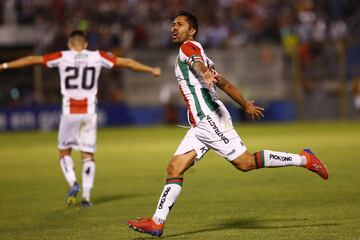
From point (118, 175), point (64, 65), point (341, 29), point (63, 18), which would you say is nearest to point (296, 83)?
point (341, 29)

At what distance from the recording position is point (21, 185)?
15.1 m

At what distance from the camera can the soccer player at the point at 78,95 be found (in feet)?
41.4

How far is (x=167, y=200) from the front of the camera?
9055 mm

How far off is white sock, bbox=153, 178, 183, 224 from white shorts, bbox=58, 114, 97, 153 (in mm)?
3750

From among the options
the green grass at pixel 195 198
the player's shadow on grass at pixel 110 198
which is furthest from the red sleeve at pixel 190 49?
the player's shadow on grass at pixel 110 198

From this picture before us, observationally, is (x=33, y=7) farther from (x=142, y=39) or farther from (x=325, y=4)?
(x=325, y=4)

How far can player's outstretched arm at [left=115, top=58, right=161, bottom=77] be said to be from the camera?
11969 mm

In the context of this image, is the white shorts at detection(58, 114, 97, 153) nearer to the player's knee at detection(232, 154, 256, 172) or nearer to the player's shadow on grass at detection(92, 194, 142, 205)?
the player's shadow on grass at detection(92, 194, 142, 205)

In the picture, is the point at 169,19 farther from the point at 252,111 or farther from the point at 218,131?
the point at 252,111

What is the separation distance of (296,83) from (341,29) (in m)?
3.64

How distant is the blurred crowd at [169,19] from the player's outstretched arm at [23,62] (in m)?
22.1

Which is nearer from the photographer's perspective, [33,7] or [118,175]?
[118,175]

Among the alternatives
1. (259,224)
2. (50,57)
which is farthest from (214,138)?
(50,57)

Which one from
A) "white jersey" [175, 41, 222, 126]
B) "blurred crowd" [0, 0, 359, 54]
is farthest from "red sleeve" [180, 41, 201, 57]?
"blurred crowd" [0, 0, 359, 54]
